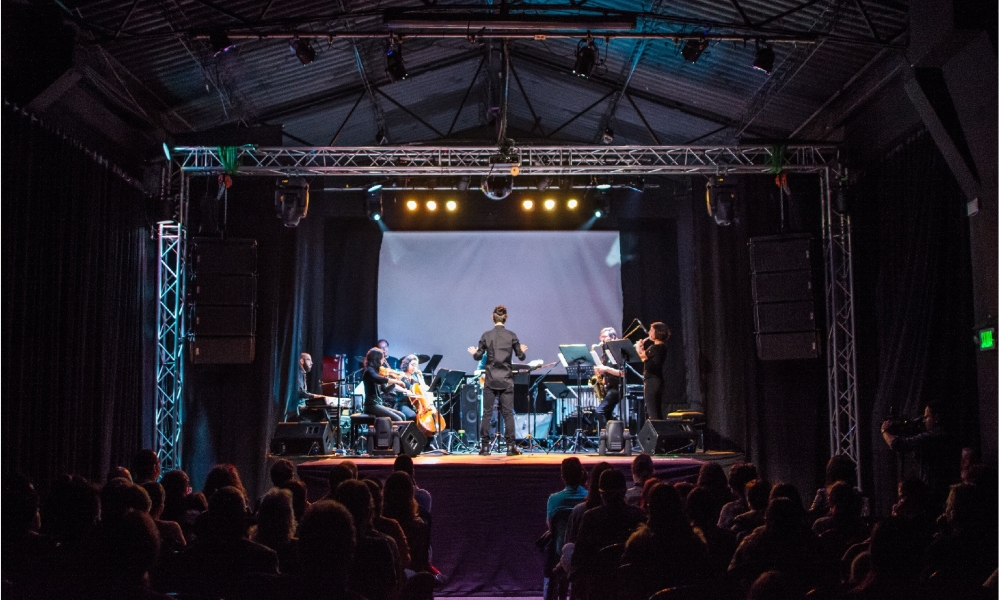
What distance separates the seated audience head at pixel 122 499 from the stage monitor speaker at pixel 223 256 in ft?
21.6

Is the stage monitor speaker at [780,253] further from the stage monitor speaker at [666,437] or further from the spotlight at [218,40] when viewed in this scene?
the spotlight at [218,40]

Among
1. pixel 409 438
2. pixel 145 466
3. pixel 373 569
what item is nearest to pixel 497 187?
pixel 409 438

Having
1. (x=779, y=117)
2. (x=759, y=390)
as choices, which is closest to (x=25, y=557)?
(x=759, y=390)

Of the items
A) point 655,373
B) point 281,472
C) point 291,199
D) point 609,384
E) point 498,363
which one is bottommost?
point 281,472

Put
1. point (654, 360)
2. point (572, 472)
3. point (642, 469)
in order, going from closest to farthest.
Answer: point (572, 472) < point (642, 469) < point (654, 360)

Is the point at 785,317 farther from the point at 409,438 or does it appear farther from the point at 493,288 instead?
the point at 493,288

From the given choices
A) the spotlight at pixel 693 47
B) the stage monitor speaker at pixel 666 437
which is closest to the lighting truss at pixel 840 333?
the stage monitor speaker at pixel 666 437

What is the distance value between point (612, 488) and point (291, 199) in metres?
7.08

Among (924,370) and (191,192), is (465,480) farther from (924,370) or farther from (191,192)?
(191,192)

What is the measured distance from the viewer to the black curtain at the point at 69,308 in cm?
731

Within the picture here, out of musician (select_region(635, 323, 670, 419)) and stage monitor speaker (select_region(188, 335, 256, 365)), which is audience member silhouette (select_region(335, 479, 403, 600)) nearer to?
stage monitor speaker (select_region(188, 335, 256, 365))

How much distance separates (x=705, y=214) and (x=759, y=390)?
271 cm

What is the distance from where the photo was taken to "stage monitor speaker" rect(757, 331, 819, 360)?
1023 centimetres

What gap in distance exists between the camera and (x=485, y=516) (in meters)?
8.02
